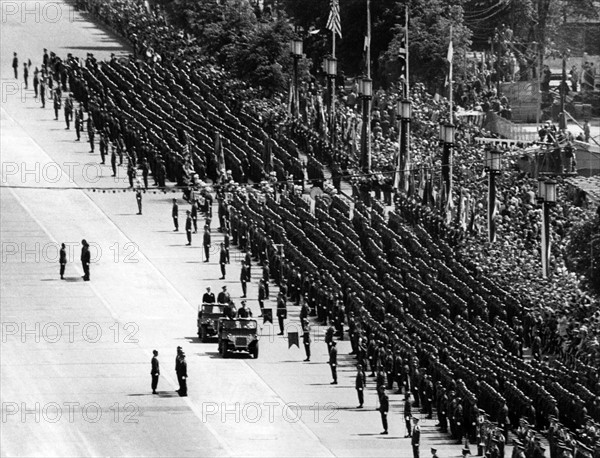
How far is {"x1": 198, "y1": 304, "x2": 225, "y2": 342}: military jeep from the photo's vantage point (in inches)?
3275

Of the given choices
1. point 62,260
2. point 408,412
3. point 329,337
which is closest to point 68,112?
point 62,260

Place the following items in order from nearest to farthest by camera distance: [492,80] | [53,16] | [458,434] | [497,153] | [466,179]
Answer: [458,434], [497,153], [466,179], [492,80], [53,16]

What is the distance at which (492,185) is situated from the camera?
90.5 m

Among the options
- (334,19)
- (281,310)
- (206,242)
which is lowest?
(281,310)

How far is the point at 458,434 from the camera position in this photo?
74.8 meters

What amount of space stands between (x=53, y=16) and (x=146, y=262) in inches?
1796

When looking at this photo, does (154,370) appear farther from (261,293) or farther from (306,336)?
(261,293)

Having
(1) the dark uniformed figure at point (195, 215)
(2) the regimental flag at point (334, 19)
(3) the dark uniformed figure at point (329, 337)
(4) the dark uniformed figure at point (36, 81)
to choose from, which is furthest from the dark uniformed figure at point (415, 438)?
(4) the dark uniformed figure at point (36, 81)

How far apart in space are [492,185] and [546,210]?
198 inches

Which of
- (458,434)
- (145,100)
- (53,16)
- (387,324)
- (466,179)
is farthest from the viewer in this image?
(53,16)

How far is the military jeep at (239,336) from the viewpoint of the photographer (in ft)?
268

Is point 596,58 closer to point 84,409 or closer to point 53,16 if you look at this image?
point 53,16

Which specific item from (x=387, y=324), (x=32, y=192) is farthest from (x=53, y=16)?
(x=387, y=324)

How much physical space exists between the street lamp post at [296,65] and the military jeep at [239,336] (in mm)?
26200
